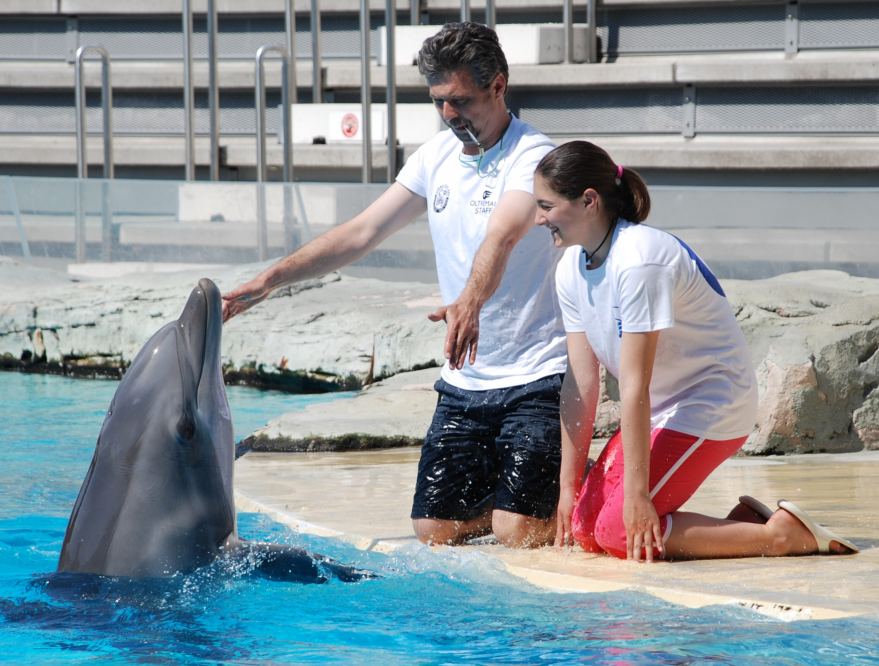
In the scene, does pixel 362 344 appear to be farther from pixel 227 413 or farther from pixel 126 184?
pixel 227 413

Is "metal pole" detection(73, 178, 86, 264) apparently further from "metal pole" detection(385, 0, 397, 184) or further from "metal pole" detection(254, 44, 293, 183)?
"metal pole" detection(385, 0, 397, 184)

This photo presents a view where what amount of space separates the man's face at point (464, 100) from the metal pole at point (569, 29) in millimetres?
7739

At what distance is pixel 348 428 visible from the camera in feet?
18.4

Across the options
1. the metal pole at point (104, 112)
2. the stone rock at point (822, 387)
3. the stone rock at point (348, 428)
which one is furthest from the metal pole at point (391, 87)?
the stone rock at point (822, 387)

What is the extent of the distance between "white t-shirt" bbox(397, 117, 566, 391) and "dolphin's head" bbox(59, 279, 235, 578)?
3.13ft

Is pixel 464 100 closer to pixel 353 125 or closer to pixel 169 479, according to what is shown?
pixel 169 479

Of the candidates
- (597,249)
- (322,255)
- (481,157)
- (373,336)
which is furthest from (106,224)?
(597,249)

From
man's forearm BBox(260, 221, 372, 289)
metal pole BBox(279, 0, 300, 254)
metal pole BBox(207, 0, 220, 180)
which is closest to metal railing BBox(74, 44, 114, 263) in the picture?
metal pole BBox(207, 0, 220, 180)

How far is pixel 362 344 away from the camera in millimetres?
7723

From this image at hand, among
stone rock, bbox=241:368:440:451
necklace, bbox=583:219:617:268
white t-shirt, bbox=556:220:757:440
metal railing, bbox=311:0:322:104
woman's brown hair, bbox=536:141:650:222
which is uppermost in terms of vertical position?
metal railing, bbox=311:0:322:104

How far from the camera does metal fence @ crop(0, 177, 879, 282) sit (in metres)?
7.79

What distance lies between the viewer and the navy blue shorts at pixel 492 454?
3537mm

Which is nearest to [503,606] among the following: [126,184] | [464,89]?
[464,89]

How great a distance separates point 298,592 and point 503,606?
1.95ft
